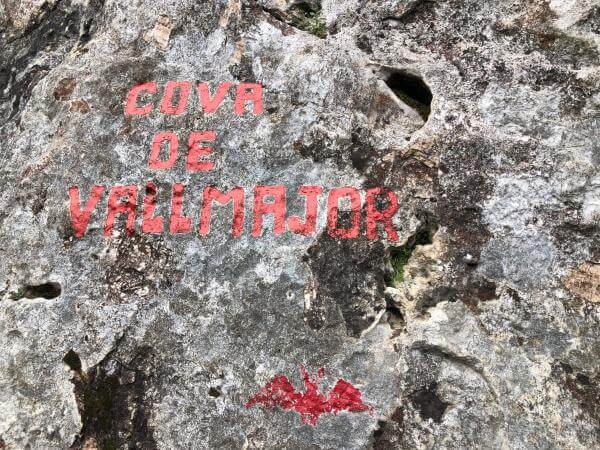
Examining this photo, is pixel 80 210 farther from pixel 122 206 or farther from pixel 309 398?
pixel 309 398

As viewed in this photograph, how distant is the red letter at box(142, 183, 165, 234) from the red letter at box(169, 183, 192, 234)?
77 millimetres

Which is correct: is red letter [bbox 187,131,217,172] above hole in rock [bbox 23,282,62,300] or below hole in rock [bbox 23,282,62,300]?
above

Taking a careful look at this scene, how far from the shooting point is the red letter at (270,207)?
3.57m

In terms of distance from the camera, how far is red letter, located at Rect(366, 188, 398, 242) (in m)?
3.44

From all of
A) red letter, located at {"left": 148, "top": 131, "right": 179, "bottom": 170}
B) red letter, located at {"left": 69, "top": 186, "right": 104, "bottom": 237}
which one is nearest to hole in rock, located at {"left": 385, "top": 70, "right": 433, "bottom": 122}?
red letter, located at {"left": 148, "top": 131, "right": 179, "bottom": 170}

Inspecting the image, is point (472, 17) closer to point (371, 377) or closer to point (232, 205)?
point (232, 205)

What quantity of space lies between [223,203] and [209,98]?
840 mm

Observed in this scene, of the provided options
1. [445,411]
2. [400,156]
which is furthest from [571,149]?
[445,411]

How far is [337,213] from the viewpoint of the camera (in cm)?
352

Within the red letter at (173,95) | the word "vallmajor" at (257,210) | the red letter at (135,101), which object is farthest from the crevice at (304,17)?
the word "vallmajor" at (257,210)

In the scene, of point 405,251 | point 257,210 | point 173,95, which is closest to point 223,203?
point 257,210

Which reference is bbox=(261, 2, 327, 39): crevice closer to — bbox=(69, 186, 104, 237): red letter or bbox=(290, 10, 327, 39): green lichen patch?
bbox=(290, 10, 327, 39): green lichen patch

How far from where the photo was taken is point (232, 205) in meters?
3.69

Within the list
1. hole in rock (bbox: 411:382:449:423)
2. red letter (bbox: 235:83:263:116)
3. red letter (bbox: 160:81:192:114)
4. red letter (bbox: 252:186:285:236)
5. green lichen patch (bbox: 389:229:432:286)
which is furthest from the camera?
red letter (bbox: 160:81:192:114)
